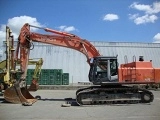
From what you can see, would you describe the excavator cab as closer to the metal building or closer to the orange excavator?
the orange excavator

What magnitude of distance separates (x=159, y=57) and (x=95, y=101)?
35.0m

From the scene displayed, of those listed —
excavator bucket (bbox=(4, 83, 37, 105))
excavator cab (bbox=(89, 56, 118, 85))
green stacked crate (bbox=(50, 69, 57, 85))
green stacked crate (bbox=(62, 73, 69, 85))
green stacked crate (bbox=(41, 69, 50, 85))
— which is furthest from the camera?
green stacked crate (bbox=(62, 73, 69, 85))

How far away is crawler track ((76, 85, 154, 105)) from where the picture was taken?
1756 centimetres

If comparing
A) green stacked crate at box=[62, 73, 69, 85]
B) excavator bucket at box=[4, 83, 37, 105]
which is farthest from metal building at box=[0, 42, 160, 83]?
excavator bucket at box=[4, 83, 37, 105]

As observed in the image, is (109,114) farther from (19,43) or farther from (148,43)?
(148,43)

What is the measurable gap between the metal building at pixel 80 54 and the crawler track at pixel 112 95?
26.3m

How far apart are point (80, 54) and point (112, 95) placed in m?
30.7

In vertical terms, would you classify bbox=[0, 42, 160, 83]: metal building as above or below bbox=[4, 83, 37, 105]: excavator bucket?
above

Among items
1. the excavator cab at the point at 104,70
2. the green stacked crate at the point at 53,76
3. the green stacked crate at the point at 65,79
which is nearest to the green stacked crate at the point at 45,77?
the green stacked crate at the point at 53,76

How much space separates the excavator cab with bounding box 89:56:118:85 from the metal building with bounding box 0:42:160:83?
1031 inches

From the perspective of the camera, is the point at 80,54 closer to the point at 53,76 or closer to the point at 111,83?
the point at 53,76

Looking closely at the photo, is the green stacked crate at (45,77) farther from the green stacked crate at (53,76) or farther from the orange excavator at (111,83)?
the orange excavator at (111,83)

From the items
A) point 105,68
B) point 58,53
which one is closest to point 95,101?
point 105,68

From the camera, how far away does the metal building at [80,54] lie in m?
45.5
